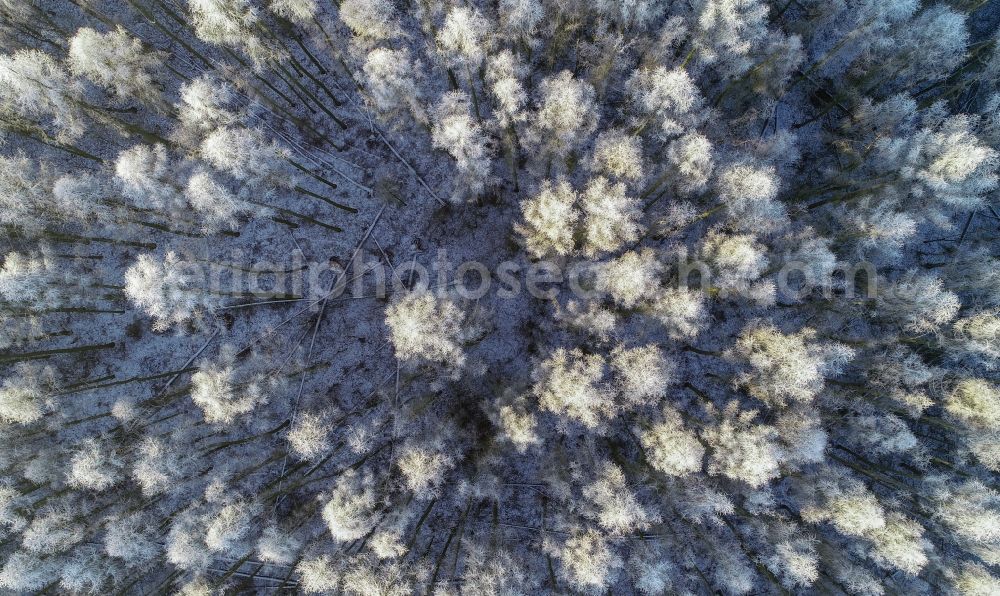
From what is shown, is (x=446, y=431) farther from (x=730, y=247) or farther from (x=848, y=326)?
(x=848, y=326)

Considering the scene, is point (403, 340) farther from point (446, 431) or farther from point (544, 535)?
point (544, 535)

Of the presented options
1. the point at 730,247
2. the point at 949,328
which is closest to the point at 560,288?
the point at 730,247


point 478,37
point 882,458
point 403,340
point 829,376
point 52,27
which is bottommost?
point 882,458

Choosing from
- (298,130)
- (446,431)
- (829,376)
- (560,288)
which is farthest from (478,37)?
(829,376)

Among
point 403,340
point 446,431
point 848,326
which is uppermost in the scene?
point 403,340

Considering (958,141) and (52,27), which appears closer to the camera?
(958,141)

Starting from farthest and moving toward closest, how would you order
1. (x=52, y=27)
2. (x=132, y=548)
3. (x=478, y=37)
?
1. (x=52, y=27)
2. (x=478, y=37)
3. (x=132, y=548)

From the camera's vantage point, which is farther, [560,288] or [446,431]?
[560,288]

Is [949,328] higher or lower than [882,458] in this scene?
higher

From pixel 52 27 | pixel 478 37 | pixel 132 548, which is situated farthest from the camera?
pixel 52 27
